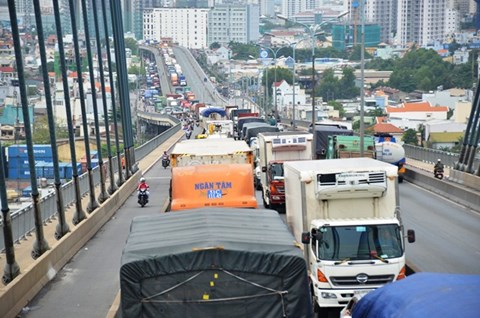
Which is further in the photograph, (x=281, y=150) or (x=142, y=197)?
(x=142, y=197)

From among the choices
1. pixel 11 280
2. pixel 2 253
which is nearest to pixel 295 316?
pixel 11 280

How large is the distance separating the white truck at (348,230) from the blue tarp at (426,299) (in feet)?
18.5

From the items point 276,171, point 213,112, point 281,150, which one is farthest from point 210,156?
point 213,112

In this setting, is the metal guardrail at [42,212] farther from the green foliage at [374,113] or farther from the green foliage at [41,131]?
the green foliage at [374,113]

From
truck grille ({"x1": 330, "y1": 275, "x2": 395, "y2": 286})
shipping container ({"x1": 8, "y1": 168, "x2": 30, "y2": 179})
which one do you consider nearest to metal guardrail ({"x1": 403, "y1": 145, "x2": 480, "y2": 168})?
shipping container ({"x1": 8, "y1": 168, "x2": 30, "y2": 179})

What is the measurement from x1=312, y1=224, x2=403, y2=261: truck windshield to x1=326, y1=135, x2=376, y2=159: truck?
898 inches

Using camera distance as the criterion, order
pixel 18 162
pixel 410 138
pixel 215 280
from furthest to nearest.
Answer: pixel 410 138 < pixel 18 162 < pixel 215 280

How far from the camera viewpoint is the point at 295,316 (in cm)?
1307

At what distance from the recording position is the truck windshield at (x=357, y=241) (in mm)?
18016

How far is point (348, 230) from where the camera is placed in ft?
59.6

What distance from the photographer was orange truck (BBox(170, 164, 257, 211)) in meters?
23.5

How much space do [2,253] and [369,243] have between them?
936 cm

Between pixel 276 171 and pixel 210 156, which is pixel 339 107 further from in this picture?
pixel 210 156

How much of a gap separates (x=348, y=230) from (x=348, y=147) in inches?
956
